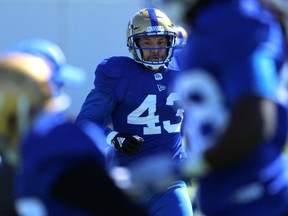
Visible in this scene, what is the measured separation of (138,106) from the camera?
5172 mm

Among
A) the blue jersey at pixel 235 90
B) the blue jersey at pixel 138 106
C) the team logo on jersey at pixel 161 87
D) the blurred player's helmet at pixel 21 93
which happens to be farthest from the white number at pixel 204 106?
the team logo on jersey at pixel 161 87

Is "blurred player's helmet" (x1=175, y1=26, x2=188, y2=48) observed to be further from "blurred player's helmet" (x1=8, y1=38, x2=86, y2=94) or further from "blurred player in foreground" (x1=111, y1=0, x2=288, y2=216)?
"blurred player in foreground" (x1=111, y1=0, x2=288, y2=216)

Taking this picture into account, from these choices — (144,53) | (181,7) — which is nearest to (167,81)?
(144,53)

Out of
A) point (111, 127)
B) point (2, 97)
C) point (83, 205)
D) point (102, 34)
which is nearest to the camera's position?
A: point (83, 205)

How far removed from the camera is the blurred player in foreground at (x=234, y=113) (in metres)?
2.32

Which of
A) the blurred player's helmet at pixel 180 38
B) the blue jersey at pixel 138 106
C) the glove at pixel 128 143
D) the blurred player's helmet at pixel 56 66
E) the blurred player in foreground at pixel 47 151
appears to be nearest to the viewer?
the blurred player in foreground at pixel 47 151

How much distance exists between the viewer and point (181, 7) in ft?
8.34

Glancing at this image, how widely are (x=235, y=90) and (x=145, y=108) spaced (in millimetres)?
2868

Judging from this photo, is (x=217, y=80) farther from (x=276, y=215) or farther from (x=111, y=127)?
(x=111, y=127)

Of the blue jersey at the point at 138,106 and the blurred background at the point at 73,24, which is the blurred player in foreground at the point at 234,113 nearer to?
the blue jersey at the point at 138,106

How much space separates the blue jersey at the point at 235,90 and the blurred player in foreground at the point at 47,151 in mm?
278

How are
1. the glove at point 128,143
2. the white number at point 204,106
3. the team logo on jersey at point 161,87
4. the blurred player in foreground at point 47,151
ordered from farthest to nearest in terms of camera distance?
the team logo on jersey at point 161,87 < the glove at point 128,143 < the white number at point 204,106 < the blurred player in foreground at point 47,151

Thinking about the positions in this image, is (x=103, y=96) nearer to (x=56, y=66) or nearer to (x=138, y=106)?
(x=138, y=106)

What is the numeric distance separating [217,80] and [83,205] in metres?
0.52
